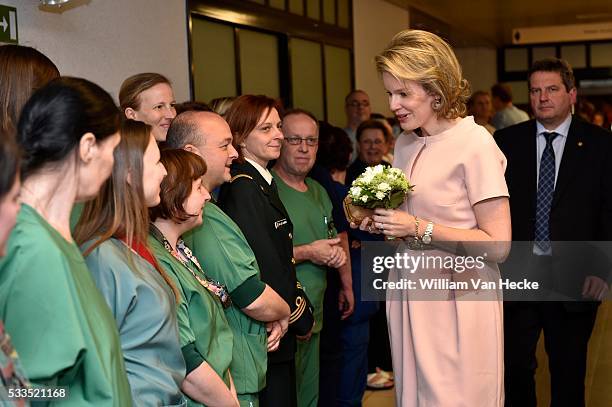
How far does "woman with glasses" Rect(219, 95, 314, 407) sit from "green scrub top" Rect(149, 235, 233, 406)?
1.78 feet

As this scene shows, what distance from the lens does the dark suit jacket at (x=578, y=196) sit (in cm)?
370

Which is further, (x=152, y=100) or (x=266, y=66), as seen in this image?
(x=266, y=66)

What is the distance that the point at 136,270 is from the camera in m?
1.94

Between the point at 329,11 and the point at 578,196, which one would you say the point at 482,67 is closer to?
the point at 329,11

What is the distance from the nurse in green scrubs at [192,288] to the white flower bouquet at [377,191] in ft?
1.94

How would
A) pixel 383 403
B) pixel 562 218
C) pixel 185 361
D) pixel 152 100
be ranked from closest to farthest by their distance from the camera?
1. pixel 185 361
2. pixel 152 100
3. pixel 562 218
4. pixel 383 403

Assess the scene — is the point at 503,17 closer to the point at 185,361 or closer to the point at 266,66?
the point at 266,66

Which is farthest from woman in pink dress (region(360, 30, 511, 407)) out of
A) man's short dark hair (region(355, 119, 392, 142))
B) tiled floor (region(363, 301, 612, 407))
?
man's short dark hair (region(355, 119, 392, 142))

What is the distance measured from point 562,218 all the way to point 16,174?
2967 mm

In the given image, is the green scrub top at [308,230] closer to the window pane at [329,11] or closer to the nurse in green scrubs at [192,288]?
the nurse in green scrubs at [192,288]

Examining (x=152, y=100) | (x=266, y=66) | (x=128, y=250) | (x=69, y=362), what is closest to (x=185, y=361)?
(x=128, y=250)

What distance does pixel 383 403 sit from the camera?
4953mm

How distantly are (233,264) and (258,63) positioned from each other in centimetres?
420

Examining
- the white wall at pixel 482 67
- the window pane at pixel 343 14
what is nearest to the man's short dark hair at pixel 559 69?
the window pane at pixel 343 14
